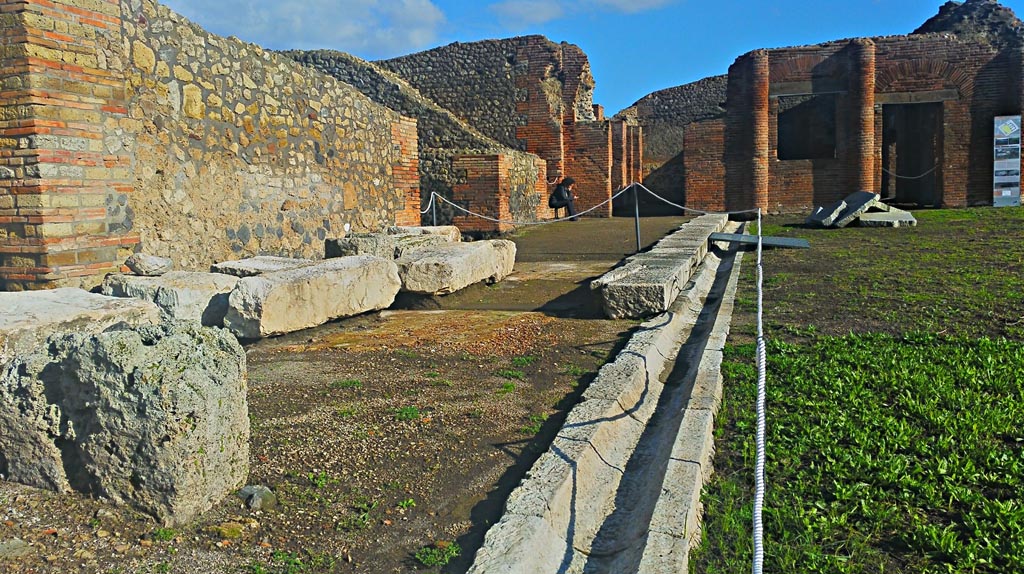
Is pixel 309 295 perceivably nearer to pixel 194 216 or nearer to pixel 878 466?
pixel 194 216

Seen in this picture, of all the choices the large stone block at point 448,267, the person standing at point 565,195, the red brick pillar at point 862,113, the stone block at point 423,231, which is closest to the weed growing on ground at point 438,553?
the large stone block at point 448,267

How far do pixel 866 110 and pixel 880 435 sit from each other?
18698 mm

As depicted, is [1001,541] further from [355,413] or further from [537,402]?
[355,413]

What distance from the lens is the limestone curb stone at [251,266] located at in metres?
6.17

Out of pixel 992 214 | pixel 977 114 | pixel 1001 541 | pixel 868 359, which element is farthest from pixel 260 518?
pixel 977 114

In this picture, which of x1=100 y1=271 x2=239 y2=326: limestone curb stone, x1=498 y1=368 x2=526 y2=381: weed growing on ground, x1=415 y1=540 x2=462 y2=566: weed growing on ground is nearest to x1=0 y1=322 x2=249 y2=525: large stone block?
x1=415 y1=540 x2=462 y2=566: weed growing on ground

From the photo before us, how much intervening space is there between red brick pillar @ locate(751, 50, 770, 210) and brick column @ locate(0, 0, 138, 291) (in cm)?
1738

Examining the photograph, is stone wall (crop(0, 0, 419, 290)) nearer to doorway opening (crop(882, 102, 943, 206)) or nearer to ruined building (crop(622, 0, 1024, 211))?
ruined building (crop(622, 0, 1024, 211))

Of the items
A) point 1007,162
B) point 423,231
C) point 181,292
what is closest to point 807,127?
point 1007,162

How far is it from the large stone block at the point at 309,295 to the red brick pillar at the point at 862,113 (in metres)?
16.6

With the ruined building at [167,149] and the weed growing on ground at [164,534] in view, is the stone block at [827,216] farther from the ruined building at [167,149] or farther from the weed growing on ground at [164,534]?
the weed growing on ground at [164,534]

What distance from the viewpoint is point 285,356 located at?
504 cm

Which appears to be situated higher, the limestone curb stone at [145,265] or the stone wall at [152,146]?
the stone wall at [152,146]

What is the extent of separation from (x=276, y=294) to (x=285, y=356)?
542 mm
